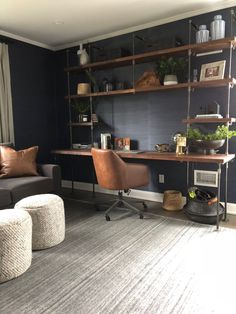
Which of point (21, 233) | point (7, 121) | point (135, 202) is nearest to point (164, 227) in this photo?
point (135, 202)

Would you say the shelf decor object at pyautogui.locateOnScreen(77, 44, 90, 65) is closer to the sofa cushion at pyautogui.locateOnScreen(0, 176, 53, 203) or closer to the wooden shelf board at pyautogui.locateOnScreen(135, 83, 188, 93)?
the wooden shelf board at pyautogui.locateOnScreen(135, 83, 188, 93)

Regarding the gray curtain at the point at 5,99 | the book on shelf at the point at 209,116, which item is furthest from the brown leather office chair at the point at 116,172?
the gray curtain at the point at 5,99

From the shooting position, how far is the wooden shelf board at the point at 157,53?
279 cm

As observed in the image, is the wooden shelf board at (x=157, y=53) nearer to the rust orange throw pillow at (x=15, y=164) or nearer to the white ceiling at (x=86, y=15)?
the white ceiling at (x=86, y=15)

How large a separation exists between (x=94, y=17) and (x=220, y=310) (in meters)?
3.28

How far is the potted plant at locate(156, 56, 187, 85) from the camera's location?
3129 mm

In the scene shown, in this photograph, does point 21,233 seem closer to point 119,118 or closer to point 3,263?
point 3,263

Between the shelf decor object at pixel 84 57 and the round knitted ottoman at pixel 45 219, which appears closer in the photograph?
the round knitted ottoman at pixel 45 219

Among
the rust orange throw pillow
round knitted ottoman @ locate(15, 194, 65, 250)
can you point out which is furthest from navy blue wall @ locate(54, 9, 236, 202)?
round knitted ottoman @ locate(15, 194, 65, 250)

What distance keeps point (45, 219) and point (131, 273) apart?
0.85m

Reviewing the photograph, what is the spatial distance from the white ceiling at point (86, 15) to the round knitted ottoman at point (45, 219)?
2.12m

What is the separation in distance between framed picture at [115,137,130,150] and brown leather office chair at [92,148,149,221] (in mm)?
781

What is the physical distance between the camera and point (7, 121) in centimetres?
373

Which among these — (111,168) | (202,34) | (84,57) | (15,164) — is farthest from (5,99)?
(202,34)
